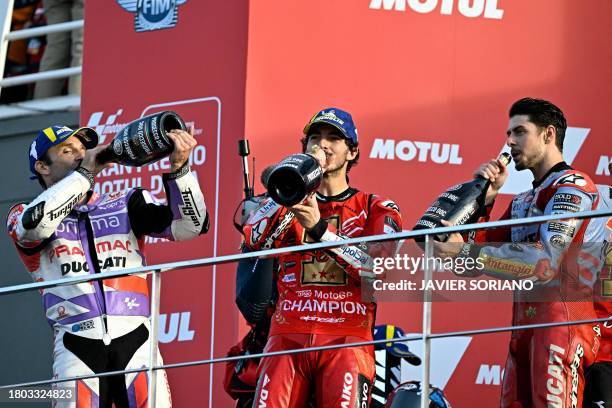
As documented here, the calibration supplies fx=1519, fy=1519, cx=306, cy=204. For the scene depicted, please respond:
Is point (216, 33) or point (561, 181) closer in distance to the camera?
point (561, 181)

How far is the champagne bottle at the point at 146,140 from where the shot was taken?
→ 5223 millimetres

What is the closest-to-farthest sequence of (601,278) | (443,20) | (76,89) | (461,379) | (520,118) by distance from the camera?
1. (601,278)
2. (520,118)
3. (461,379)
4. (443,20)
5. (76,89)

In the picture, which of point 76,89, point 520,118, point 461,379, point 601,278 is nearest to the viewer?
point 601,278

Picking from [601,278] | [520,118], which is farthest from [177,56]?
[601,278]

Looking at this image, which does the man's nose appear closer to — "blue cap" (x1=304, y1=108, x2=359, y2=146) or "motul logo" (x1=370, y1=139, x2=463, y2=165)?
"blue cap" (x1=304, y1=108, x2=359, y2=146)

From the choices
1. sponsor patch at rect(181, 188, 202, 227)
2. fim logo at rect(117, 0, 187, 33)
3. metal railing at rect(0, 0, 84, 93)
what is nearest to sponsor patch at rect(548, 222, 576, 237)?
sponsor patch at rect(181, 188, 202, 227)

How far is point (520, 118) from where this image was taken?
17.1 feet

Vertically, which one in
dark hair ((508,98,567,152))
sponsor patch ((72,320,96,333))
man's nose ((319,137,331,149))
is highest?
dark hair ((508,98,567,152))

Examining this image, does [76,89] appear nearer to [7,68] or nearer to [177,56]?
Answer: [7,68]

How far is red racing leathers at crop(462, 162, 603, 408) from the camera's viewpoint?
4.79 meters

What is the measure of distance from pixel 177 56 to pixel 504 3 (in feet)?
5.42

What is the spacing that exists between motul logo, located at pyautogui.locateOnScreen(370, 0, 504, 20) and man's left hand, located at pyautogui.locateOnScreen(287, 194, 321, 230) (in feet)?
9.01

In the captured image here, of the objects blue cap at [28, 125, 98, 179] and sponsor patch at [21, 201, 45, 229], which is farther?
blue cap at [28, 125, 98, 179]

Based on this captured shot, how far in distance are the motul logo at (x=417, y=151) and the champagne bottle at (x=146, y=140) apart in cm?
213
